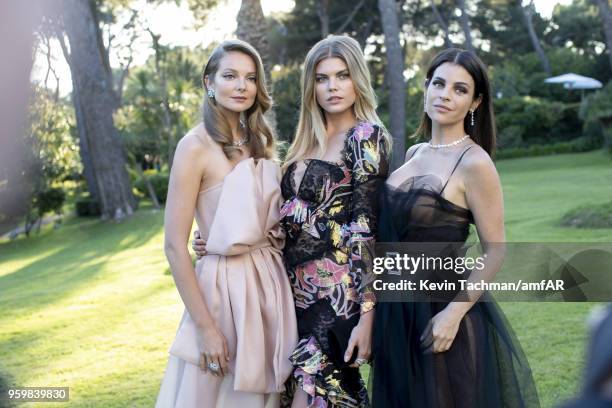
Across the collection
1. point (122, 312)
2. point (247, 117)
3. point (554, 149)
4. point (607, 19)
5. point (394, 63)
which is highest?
point (607, 19)

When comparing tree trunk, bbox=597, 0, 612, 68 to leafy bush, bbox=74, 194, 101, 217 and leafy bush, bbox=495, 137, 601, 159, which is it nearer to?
leafy bush, bbox=495, 137, 601, 159

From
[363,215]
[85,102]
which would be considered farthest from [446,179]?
[85,102]

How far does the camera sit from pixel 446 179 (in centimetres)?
274

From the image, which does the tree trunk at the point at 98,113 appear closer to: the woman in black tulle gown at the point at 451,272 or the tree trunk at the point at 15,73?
the woman in black tulle gown at the point at 451,272

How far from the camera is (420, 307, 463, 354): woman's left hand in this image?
2678 mm

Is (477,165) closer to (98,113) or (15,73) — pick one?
(15,73)

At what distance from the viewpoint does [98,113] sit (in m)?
19.5

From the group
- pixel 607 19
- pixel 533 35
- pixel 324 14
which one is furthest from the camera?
pixel 533 35

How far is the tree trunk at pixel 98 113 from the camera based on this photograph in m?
18.9

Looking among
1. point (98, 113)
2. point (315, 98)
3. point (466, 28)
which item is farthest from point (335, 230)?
point (466, 28)

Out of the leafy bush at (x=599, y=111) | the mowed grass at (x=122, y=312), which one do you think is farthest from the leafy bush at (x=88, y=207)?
the leafy bush at (x=599, y=111)

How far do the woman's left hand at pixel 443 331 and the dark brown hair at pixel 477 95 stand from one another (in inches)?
26.3

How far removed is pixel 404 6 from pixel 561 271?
3414 cm

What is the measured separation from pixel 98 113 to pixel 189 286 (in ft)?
57.6
